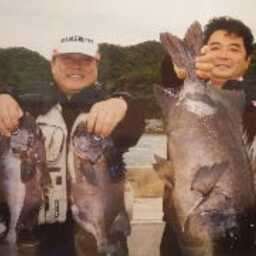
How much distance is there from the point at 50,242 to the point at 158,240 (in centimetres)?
43

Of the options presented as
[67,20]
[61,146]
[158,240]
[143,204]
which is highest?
[67,20]

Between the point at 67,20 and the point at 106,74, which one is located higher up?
the point at 67,20

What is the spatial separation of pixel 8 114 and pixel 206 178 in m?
0.83

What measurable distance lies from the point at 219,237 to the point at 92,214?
1.73 ft

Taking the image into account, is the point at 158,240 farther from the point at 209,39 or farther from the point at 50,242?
the point at 209,39

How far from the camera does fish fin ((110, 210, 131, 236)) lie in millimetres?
2395

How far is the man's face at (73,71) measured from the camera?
2377 mm

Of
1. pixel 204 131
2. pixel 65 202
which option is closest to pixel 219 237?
pixel 204 131

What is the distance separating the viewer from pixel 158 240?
2426 mm

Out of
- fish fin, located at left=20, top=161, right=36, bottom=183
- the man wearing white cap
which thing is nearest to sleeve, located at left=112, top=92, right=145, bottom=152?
the man wearing white cap

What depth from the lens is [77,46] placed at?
7.80 feet

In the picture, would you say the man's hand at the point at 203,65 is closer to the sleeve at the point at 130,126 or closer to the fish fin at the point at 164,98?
the fish fin at the point at 164,98

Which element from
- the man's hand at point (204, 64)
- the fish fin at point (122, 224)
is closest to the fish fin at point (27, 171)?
the fish fin at point (122, 224)

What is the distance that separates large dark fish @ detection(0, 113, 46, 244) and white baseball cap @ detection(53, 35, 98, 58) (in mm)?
297
